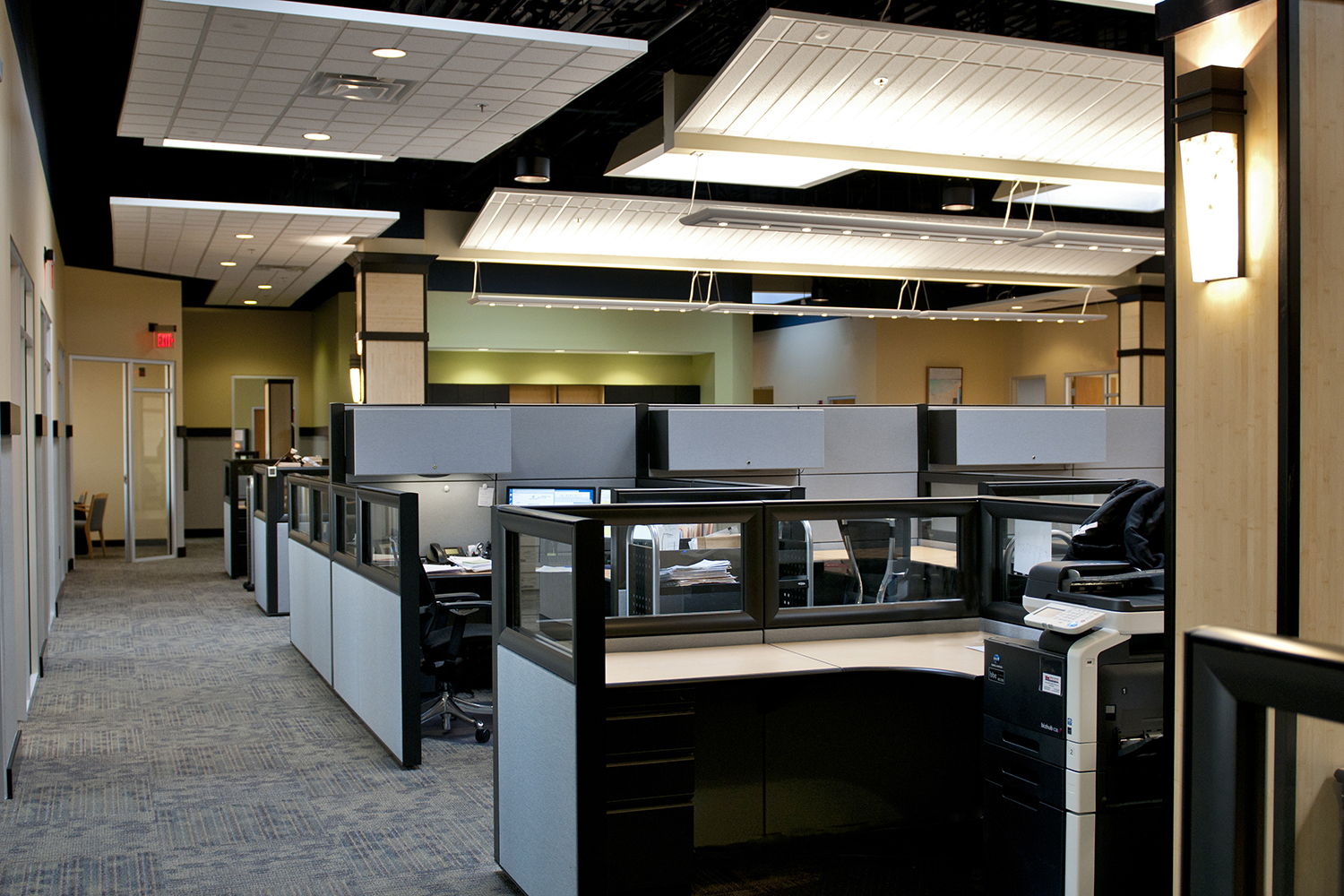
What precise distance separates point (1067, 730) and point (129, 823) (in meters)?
3.34

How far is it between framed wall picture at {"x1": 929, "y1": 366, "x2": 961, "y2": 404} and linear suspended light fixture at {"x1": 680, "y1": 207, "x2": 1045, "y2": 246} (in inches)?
306

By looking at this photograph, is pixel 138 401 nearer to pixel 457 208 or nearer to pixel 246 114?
pixel 457 208

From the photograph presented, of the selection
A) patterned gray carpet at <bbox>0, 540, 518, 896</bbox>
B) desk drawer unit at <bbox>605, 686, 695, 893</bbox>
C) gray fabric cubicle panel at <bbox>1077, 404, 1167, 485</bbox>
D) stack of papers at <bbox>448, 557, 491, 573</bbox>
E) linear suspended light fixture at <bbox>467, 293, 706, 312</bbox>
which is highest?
linear suspended light fixture at <bbox>467, 293, 706, 312</bbox>

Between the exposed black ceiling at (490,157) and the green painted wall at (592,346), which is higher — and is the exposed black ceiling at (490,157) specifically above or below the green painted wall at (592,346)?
above

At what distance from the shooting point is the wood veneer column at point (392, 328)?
11.3 m

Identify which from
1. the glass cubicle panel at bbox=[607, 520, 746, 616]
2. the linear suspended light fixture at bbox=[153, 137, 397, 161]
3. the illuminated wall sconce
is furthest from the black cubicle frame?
the linear suspended light fixture at bbox=[153, 137, 397, 161]

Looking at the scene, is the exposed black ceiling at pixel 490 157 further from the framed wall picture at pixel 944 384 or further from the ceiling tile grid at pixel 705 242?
the framed wall picture at pixel 944 384

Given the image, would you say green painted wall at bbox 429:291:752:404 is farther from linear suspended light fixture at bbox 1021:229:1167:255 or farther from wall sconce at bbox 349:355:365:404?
linear suspended light fixture at bbox 1021:229:1167:255

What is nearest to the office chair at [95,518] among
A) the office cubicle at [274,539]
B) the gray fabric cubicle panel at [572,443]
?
the office cubicle at [274,539]

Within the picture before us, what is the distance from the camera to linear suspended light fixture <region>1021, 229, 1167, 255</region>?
27.8ft

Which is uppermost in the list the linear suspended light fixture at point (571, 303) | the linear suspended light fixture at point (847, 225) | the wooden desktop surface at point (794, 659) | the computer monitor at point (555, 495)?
the linear suspended light fixture at point (847, 225)

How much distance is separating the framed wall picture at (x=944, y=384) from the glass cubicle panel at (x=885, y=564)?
13099mm

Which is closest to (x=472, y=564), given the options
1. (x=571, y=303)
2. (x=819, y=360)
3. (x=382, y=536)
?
(x=382, y=536)

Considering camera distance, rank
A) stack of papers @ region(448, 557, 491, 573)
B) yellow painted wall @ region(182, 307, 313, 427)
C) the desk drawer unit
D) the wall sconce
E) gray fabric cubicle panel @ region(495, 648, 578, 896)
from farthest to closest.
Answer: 1. yellow painted wall @ region(182, 307, 313, 427)
2. the wall sconce
3. stack of papers @ region(448, 557, 491, 573)
4. the desk drawer unit
5. gray fabric cubicle panel @ region(495, 648, 578, 896)
